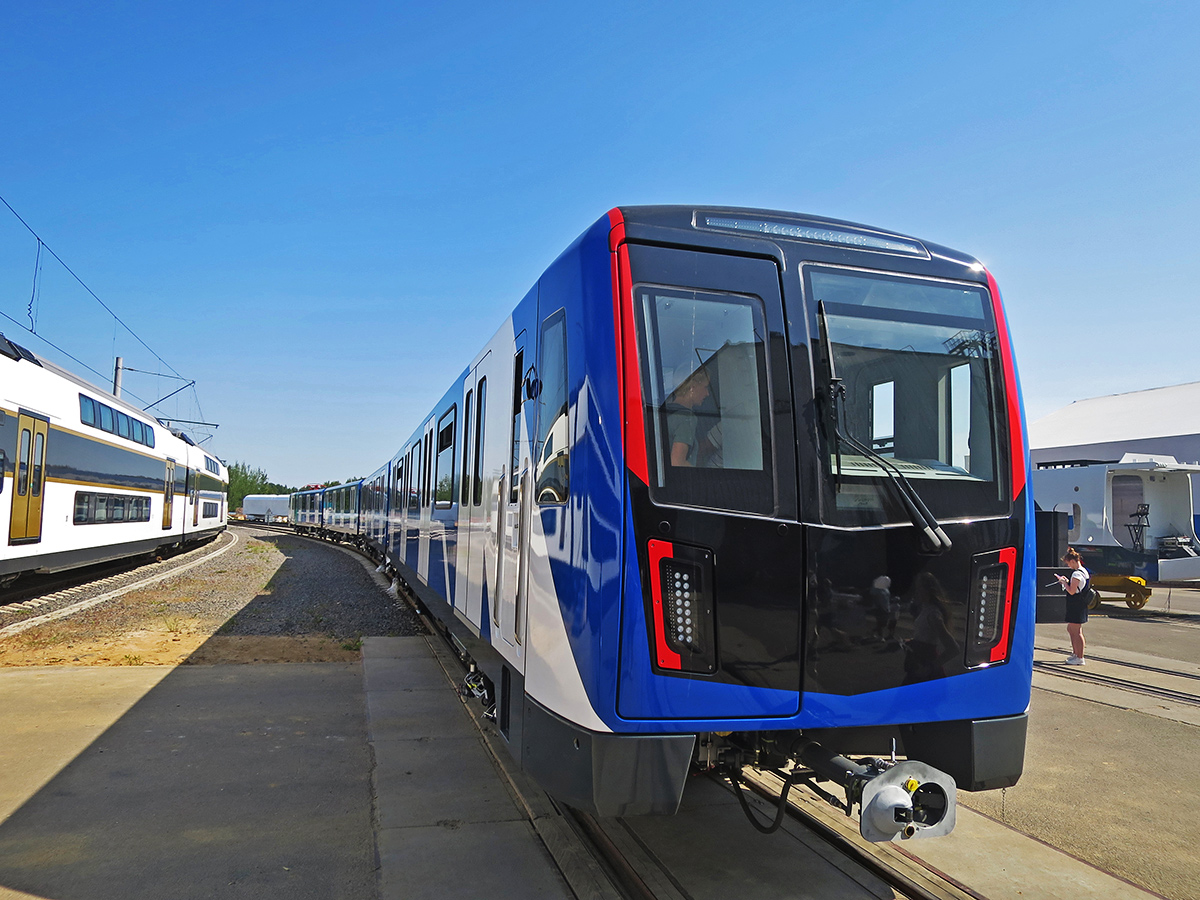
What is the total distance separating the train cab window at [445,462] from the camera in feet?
26.6

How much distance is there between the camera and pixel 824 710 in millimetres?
3584

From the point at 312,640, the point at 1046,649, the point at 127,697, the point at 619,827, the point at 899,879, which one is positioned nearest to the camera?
the point at 899,879

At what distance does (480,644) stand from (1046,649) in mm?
9811

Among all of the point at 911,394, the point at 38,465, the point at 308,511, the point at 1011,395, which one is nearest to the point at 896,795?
the point at 911,394

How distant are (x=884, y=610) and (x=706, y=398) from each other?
3.97 ft

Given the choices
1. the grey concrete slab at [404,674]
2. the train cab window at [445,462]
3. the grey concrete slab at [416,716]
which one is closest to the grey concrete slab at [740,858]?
the grey concrete slab at [416,716]

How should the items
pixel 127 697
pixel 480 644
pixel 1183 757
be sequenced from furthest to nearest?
pixel 127 697 < pixel 1183 757 < pixel 480 644

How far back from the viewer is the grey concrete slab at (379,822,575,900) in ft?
13.0

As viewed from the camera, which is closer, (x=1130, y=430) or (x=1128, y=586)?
(x=1128, y=586)

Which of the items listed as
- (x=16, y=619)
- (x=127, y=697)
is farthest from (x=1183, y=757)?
(x=16, y=619)

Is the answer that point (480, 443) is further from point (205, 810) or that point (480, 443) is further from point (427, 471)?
point (427, 471)

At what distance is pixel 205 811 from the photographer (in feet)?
16.1

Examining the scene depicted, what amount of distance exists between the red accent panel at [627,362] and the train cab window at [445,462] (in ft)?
14.8

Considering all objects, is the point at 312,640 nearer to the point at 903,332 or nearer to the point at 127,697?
the point at 127,697
